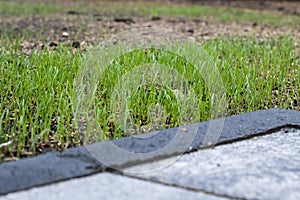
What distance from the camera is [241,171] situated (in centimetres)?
205

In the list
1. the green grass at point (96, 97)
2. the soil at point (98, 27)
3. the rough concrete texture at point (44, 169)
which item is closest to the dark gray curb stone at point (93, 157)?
the rough concrete texture at point (44, 169)

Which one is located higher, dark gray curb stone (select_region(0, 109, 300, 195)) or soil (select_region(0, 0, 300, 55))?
dark gray curb stone (select_region(0, 109, 300, 195))

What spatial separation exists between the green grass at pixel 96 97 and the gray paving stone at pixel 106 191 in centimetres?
47

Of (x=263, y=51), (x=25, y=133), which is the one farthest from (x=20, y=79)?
(x=263, y=51)

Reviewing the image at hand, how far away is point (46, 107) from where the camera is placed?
2748 mm

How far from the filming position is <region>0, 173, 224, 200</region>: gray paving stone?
1.79m

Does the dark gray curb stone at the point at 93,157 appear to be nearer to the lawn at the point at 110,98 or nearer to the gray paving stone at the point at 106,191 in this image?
the gray paving stone at the point at 106,191

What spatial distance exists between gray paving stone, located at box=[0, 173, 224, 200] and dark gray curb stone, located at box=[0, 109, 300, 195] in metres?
0.05

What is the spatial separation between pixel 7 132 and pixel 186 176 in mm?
962

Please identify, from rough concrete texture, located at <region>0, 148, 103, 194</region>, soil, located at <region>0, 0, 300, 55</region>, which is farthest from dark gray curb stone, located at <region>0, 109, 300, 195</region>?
soil, located at <region>0, 0, 300, 55</region>

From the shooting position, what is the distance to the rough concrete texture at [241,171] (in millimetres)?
1896

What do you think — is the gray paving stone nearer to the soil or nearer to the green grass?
the green grass

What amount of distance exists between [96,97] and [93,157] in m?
0.93

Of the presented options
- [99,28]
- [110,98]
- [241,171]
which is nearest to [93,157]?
[241,171]
